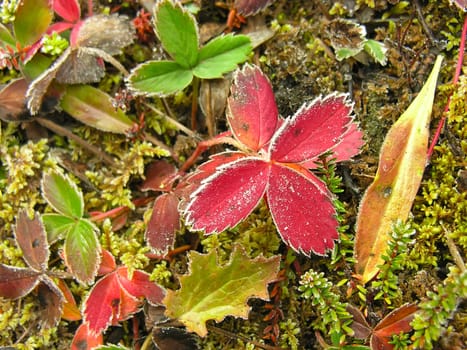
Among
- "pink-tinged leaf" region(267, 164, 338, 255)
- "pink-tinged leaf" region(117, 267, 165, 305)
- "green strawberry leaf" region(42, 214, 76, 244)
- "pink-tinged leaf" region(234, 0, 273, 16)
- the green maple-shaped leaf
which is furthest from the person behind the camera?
"pink-tinged leaf" region(234, 0, 273, 16)

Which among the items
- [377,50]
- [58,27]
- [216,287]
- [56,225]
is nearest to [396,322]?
[216,287]

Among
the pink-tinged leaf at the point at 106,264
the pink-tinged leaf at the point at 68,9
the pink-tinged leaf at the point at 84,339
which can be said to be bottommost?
the pink-tinged leaf at the point at 84,339

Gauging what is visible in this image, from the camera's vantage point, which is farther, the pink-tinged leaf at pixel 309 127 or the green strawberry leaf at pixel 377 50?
the green strawberry leaf at pixel 377 50

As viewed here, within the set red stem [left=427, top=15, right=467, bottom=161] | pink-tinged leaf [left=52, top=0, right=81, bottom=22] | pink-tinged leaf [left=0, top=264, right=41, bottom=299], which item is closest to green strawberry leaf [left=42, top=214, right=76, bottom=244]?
pink-tinged leaf [left=0, top=264, right=41, bottom=299]

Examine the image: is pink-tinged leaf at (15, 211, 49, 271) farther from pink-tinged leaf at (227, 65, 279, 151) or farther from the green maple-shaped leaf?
pink-tinged leaf at (227, 65, 279, 151)

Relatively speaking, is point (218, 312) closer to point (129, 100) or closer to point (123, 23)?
point (129, 100)

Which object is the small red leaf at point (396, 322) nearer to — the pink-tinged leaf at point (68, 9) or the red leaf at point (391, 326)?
the red leaf at point (391, 326)

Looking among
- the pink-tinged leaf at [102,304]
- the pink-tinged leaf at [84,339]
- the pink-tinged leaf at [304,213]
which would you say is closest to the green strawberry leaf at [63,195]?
the pink-tinged leaf at [102,304]
